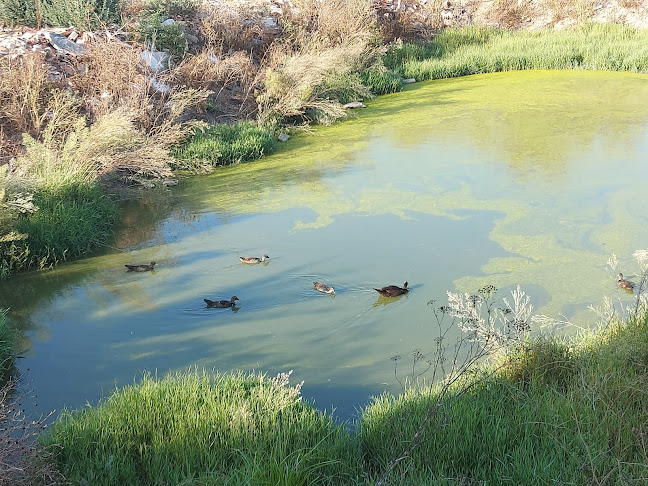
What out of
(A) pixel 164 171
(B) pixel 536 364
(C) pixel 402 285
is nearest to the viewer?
(B) pixel 536 364

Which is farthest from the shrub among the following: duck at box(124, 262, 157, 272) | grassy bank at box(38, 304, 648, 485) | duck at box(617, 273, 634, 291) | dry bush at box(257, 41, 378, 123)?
grassy bank at box(38, 304, 648, 485)

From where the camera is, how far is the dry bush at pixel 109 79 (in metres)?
10.5

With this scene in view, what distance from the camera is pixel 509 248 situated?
715cm

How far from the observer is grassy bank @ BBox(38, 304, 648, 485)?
11.3ft

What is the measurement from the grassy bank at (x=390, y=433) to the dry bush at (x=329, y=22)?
1182 centimetres

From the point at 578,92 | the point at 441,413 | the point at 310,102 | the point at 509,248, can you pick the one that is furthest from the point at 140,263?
the point at 578,92

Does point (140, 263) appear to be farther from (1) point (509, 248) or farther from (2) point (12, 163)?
(1) point (509, 248)

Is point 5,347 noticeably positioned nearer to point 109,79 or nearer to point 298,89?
point 109,79

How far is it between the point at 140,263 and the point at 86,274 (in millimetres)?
562

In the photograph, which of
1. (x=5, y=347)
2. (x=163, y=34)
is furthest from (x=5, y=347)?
(x=163, y=34)

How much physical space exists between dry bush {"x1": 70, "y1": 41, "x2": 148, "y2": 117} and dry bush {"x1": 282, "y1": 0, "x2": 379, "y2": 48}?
491cm

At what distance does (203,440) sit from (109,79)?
821 cm

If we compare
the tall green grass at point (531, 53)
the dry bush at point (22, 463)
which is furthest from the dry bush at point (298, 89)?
the dry bush at point (22, 463)

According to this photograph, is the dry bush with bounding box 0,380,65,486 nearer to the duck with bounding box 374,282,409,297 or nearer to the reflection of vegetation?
the reflection of vegetation
